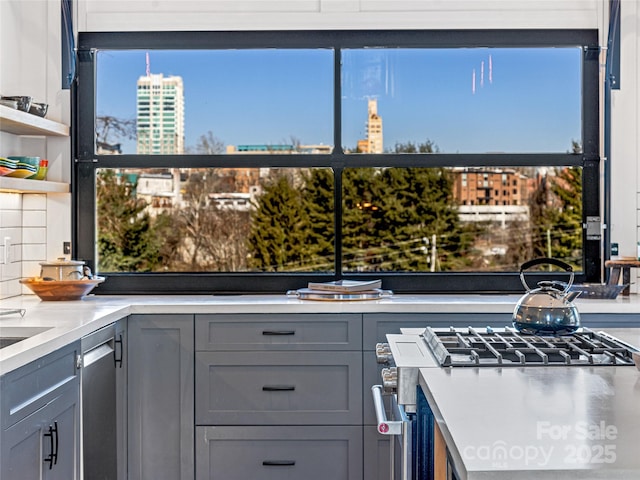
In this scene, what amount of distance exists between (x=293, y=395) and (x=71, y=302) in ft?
3.74

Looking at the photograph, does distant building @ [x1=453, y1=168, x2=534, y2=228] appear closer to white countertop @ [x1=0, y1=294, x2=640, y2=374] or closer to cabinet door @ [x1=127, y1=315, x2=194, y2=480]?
white countertop @ [x1=0, y1=294, x2=640, y2=374]

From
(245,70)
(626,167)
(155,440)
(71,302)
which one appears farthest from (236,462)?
(626,167)

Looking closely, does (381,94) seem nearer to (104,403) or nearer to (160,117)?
(160,117)

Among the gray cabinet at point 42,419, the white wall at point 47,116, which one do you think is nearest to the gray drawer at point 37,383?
the gray cabinet at point 42,419

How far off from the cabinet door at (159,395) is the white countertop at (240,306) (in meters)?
0.09

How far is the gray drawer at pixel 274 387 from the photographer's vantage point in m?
3.51

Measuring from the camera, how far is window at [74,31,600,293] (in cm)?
421

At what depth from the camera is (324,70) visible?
13.8 feet

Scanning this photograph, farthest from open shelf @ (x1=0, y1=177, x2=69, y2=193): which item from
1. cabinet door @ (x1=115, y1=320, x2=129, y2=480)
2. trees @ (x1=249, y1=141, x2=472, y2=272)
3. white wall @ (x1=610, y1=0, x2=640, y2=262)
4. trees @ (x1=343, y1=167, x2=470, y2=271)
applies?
white wall @ (x1=610, y1=0, x2=640, y2=262)

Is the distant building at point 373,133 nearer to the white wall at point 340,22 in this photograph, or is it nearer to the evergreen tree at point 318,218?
the evergreen tree at point 318,218

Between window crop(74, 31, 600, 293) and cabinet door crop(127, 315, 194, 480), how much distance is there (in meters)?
0.74

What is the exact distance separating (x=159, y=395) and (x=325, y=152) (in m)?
1.55

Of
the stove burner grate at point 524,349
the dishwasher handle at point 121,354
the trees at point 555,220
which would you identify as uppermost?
the trees at point 555,220

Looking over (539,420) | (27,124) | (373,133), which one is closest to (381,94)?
(373,133)
